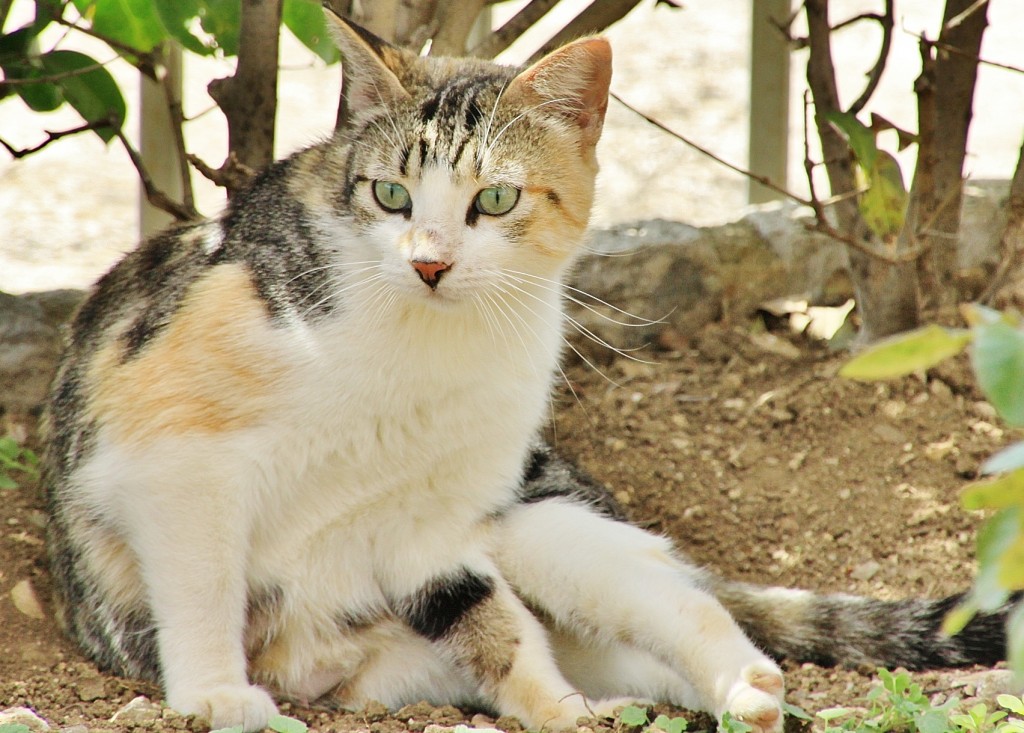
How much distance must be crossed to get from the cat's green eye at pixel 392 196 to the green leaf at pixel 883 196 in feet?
4.90

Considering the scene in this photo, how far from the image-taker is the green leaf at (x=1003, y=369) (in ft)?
2.94

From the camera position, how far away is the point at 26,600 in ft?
9.26

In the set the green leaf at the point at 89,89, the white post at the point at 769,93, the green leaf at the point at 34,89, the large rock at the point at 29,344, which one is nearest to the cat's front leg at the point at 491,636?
the large rock at the point at 29,344

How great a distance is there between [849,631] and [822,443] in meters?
0.95

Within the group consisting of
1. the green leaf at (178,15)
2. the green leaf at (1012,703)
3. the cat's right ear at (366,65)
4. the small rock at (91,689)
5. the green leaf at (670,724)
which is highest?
the green leaf at (178,15)

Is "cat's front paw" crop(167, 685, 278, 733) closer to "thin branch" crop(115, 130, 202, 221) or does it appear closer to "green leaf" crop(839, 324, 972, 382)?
"thin branch" crop(115, 130, 202, 221)

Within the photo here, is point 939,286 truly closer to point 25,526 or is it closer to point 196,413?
point 196,413

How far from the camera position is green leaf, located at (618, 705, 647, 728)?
7.68ft

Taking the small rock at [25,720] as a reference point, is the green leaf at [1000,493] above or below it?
above

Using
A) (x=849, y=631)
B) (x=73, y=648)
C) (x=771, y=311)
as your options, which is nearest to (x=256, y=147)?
(x=73, y=648)

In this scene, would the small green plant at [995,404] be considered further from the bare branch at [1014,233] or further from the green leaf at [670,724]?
the bare branch at [1014,233]

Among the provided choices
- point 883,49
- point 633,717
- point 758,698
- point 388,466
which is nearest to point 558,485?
point 388,466

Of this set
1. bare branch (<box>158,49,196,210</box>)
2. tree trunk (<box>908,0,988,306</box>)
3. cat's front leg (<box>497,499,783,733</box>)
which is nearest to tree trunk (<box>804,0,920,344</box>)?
tree trunk (<box>908,0,988,306</box>)

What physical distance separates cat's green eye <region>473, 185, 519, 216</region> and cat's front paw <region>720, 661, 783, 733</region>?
3.52 feet
